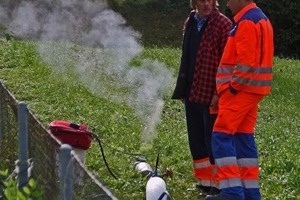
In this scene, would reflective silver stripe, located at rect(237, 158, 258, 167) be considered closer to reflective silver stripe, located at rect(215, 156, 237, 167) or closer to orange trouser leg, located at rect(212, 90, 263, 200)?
orange trouser leg, located at rect(212, 90, 263, 200)

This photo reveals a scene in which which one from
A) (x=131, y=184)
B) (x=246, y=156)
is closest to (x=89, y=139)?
(x=131, y=184)

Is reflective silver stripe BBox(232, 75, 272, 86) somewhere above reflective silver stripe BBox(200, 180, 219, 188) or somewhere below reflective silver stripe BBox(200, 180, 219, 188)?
above

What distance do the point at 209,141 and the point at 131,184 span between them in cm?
94

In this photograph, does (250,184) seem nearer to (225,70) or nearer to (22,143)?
(225,70)

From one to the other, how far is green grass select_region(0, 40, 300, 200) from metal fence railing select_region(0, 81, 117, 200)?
1251mm

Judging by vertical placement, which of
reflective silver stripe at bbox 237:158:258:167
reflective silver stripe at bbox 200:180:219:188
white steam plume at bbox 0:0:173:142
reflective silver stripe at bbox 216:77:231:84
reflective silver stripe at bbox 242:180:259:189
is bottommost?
white steam plume at bbox 0:0:173:142

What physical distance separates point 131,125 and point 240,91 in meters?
3.99

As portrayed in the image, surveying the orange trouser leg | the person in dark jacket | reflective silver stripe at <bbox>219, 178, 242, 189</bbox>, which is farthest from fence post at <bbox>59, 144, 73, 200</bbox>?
the person in dark jacket

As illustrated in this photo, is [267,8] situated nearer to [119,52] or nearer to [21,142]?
[119,52]

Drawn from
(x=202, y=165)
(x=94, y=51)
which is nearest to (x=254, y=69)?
(x=202, y=165)

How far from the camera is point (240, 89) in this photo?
6215 mm

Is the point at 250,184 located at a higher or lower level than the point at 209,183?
higher

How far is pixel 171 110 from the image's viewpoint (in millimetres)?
11844

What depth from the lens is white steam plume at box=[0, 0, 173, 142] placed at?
487 inches
